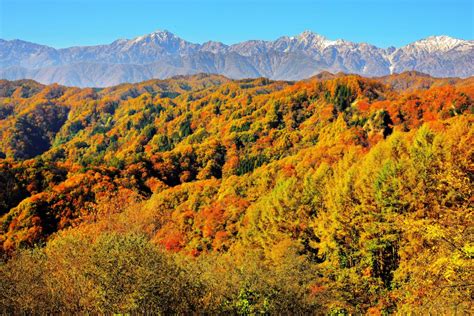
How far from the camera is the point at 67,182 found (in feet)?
403

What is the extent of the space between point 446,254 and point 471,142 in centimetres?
4595

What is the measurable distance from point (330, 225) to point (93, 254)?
35761 mm

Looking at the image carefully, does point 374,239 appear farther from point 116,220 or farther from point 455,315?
point 116,220

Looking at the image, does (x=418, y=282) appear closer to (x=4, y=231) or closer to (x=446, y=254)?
(x=446, y=254)

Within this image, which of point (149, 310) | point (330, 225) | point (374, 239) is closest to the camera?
point (149, 310)

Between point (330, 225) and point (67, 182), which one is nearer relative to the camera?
point (330, 225)

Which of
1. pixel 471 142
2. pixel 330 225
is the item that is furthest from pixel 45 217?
pixel 471 142

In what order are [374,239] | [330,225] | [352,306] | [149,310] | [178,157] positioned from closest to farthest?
1. [149,310]
2. [352,306]
3. [374,239]
4. [330,225]
5. [178,157]

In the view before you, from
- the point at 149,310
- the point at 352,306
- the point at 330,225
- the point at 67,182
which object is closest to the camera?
the point at 149,310

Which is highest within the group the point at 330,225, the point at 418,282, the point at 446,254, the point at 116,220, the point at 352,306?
the point at 446,254

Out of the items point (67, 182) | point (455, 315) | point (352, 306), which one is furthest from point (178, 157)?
point (455, 315)

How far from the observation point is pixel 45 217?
335 feet

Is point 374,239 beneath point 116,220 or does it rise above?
above

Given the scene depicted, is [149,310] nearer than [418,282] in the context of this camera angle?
No
